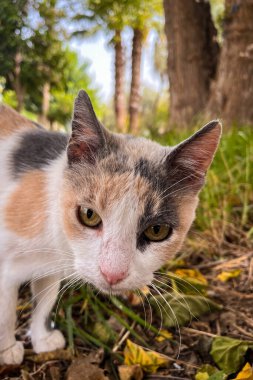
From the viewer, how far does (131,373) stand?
1.48 m

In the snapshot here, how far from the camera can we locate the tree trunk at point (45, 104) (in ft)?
6.33

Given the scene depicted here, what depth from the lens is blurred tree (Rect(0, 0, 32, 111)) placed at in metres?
1.71

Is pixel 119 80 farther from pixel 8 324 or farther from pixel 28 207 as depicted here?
pixel 8 324

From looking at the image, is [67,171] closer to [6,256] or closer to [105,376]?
[6,256]

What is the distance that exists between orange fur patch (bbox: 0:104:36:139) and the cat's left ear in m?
0.85

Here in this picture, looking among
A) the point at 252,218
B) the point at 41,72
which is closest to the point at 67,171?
the point at 41,72

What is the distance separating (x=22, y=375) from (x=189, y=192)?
0.98m

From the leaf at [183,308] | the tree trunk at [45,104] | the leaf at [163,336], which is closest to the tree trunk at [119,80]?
the tree trunk at [45,104]

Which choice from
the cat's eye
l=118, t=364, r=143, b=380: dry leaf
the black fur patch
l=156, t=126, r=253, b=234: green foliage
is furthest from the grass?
the black fur patch

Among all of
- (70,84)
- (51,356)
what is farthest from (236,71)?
(51,356)

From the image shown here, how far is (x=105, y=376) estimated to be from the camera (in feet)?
4.83

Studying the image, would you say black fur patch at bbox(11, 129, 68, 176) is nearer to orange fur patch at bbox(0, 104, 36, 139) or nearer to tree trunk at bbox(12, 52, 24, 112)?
orange fur patch at bbox(0, 104, 36, 139)

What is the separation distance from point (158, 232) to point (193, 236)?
118 cm

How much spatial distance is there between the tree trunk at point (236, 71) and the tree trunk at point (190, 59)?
0.69 ft
